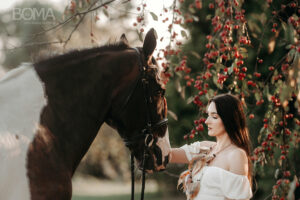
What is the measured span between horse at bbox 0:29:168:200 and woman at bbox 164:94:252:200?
288mm

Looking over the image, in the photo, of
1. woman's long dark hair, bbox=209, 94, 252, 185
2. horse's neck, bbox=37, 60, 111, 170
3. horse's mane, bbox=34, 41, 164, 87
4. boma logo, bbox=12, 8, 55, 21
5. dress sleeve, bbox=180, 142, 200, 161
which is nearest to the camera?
horse's neck, bbox=37, 60, 111, 170

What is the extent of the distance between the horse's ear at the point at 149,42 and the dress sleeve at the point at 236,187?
0.98 metres

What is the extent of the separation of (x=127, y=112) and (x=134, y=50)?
440 mm

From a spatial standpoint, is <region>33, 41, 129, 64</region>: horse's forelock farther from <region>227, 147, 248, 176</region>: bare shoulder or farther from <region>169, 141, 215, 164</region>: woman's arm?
<region>227, 147, 248, 176</region>: bare shoulder

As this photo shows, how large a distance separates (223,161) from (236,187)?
0.19 meters

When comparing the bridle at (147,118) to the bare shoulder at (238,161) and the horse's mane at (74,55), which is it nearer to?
the horse's mane at (74,55)

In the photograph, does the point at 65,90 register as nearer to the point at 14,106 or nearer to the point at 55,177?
the point at 14,106

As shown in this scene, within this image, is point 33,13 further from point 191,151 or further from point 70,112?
point 191,151

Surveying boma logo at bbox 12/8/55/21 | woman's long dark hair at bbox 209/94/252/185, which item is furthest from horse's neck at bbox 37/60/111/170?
boma logo at bbox 12/8/55/21

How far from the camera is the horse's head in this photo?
258 centimetres

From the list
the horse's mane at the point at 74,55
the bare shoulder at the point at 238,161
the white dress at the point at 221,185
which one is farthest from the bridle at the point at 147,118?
the bare shoulder at the point at 238,161

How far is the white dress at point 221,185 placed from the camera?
2.35 m

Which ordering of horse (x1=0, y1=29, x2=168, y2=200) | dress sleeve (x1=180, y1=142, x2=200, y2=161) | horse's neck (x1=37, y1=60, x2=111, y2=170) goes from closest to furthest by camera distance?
horse (x1=0, y1=29, x2=168, y2=200) → horse's neck (x1=37, y1=60, x2=111, y2=170) → dress sleeve (x1=180, y1=142, x2=200, y2=161)

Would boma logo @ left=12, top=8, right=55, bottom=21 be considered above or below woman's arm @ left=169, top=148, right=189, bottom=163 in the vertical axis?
above
